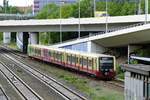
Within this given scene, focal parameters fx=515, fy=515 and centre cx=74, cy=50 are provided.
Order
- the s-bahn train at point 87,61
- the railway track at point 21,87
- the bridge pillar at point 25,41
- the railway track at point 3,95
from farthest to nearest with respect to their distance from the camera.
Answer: the bridge pillar at point 25,41 → the s-bahn train at point 87,61 → the railway track at point 21,87 → the railway track at point 3,95

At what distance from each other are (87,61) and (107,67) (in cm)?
298

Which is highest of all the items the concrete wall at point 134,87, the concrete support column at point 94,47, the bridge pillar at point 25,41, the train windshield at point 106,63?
the concrete wall at point 134,87

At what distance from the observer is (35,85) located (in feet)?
146

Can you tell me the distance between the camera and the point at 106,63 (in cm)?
4734

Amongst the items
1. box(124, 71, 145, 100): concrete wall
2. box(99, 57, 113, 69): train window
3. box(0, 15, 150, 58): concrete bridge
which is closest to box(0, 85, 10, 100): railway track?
box(99, 57, 113, 69): train window

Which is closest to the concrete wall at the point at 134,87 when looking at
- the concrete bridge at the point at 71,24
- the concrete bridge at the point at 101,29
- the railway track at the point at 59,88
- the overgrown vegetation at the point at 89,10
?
the railway track at the point at 59,88

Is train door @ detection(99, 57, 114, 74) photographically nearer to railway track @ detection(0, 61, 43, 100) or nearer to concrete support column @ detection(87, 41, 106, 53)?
railway track @ detection(0, 61, 43, 100)

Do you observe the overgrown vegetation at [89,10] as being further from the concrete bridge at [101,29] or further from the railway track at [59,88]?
the railway track at [59,88]

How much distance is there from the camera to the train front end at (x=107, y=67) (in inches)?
1848

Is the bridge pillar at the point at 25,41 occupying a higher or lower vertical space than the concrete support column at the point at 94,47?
lower

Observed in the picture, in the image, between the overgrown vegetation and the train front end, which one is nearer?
the train front end

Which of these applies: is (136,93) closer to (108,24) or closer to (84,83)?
(84,83)

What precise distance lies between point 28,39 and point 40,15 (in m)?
22.5

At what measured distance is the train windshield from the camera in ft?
154
